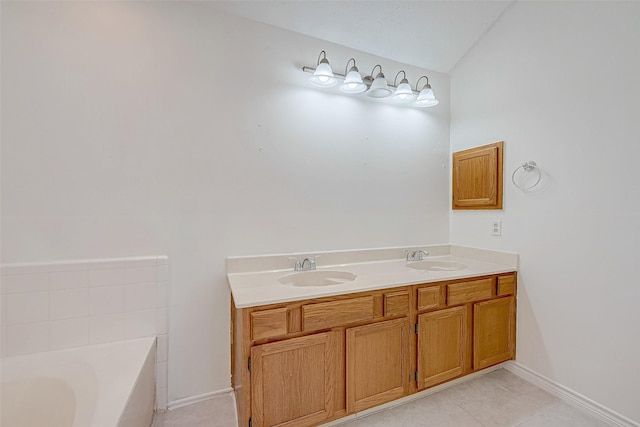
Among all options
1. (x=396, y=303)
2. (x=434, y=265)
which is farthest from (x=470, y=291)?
(x=396, y=303)

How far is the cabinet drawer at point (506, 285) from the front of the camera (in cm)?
207

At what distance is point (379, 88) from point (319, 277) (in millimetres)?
1472

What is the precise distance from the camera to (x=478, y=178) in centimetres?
239

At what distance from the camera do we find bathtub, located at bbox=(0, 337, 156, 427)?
1.12 metres

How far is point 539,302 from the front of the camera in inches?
78.8

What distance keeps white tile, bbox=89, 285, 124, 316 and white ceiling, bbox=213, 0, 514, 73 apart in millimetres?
1887

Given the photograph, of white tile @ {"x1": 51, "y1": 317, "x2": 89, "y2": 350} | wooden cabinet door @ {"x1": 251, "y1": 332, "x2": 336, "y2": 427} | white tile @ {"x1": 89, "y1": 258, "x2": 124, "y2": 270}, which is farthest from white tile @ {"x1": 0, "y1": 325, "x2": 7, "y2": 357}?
wooden cabinet door @ {"x1": 251, "y1": 332, "x2": 336, "y2": 427}

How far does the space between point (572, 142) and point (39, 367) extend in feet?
10.6

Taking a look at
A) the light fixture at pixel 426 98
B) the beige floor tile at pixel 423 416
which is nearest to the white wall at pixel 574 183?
the light fixture at pixel 426 98

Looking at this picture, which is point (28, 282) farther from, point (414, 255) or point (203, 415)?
point (414, 255)

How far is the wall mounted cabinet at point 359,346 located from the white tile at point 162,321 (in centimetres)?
40

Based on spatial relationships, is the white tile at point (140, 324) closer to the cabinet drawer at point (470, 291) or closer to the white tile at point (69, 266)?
the white tile at point (69, 266)

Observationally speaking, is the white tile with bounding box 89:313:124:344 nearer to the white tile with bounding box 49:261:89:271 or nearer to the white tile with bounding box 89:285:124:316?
the white tile with bounding box 89:285:124:316

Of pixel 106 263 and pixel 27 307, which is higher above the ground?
pixel 106 263
